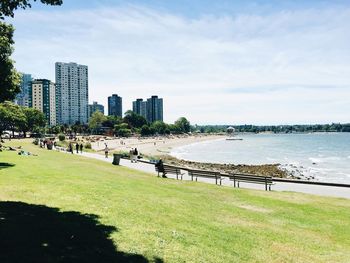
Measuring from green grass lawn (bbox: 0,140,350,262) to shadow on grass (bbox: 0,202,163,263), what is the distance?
20 mm

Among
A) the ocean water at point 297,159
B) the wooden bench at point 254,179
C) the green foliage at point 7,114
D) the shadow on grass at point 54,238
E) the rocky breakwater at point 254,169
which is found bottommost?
the ocean water at point 297,159

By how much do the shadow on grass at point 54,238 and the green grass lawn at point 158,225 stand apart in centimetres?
2

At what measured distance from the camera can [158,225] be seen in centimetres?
1076

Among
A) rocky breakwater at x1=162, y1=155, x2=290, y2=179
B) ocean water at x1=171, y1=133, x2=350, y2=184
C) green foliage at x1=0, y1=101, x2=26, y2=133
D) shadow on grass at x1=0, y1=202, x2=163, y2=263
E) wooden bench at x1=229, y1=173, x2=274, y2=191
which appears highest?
green foliage at x1=0, y1=101, x2=26, y2=133

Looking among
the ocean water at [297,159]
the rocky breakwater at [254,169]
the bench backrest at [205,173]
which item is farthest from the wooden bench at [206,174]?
the ocean water at [297,159]

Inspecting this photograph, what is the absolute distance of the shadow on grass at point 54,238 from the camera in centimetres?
751

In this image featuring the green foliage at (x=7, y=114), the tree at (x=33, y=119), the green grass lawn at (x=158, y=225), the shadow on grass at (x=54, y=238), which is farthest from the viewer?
the tree at (x=33, y=119)

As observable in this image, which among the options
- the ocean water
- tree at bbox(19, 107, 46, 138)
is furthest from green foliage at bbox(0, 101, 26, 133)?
tree at bbox(19, 107, 46, 138)

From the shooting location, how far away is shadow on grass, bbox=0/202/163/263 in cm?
751

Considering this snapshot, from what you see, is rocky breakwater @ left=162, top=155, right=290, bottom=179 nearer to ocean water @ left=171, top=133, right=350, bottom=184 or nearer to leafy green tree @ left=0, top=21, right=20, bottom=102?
ocean water @ left=171, top=133, right=350, bottom=184

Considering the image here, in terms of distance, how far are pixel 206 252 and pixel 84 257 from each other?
2.90m

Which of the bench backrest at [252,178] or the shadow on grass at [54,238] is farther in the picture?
the bench backrest at [252,178]

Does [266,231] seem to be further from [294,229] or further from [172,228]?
[172,228]

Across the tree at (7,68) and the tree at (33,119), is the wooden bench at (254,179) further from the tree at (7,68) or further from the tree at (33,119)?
the tree at (33,119)
